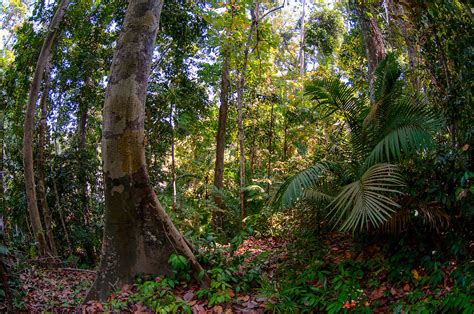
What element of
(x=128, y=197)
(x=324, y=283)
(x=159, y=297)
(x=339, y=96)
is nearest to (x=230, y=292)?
(x=159, y=297)

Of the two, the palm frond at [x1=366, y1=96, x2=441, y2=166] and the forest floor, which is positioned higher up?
the palm frond at [x1=366, y1=96, x2=441, y2=166]

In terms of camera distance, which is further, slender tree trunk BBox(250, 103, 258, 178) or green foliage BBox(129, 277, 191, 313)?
slender tree trunk BBox(250, 103, 258, 178)

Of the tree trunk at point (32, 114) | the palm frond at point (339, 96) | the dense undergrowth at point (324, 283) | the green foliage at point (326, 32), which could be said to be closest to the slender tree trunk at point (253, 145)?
the green foliage at point (326, 32)

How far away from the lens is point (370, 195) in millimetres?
3869

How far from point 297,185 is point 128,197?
1.93 m

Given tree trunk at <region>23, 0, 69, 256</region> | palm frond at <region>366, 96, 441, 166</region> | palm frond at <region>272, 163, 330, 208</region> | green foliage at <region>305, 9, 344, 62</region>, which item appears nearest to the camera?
palm frond at <region>366, 96, 441, 166</region>

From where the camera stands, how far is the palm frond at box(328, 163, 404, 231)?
3749 mm

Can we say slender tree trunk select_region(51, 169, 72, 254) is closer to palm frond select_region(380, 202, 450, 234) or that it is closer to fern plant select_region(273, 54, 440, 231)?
fern plant select_region(273, 54, 440, 231)

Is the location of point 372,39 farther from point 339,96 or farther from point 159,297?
point 159,297

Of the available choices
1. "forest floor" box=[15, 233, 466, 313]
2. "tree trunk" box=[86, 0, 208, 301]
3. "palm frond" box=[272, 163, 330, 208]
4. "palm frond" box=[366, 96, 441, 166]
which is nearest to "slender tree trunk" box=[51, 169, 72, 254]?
"forest floor" box=[15, 233, 466, 313]

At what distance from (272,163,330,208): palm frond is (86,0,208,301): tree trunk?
1225 millimetres

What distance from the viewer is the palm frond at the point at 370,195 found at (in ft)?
12.3

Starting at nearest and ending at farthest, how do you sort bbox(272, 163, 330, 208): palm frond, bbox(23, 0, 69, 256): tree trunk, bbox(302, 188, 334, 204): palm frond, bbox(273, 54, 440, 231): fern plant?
bbox(273, 54, 440, 231): fern plant, bbox(272, 163, 330, 208): palm frond, bbox(302, 188, 334, 204): palm frond, bbox(23, 0, 69, 256): tree trunk

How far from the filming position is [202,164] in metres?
12.4
